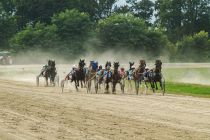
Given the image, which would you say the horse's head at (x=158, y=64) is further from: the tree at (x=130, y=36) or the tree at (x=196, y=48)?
the tree at (x=196, y=48)

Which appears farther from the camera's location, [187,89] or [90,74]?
[187,89]

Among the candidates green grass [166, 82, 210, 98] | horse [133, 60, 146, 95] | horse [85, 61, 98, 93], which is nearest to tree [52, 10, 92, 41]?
green grass [166, 82, 210, 98]

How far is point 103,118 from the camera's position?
16.1 metres

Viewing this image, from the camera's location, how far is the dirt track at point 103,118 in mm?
13031

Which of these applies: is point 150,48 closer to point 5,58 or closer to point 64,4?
point 5,58

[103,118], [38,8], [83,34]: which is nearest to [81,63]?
[103,118]

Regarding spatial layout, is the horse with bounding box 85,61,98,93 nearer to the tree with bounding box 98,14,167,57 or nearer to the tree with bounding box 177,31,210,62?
the tree with bounding box 98,14,167,57

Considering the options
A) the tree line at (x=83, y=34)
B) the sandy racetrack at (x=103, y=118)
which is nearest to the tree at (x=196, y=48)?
the tree line at (x=83, y=34)

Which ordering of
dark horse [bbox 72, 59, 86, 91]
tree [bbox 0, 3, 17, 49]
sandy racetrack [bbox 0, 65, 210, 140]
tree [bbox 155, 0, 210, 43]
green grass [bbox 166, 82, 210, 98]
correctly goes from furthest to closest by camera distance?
tree [bbox 155, 0, 210, 43], tree [bbox 0, 3, 17, 49], green grass [bbox 166, 82, 210, 98], dark horse [bbox 72, 59, 86, 91], sandy racetrack [bbox 0, 65, 210, 140]

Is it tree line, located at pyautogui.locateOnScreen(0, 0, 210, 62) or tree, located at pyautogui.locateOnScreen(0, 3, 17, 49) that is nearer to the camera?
tree line, located at pyautogui.locateOnScreen(0, 0, 210, 62)

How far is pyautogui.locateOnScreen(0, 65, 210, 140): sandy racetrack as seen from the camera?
42.7 ft

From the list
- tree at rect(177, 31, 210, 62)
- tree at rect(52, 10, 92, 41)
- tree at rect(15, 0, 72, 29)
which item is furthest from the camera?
tree at rect(15, 0, 72, 29)

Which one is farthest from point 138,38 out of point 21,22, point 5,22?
point 21,22

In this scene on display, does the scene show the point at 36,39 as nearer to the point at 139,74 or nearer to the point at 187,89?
the point at 187,89
